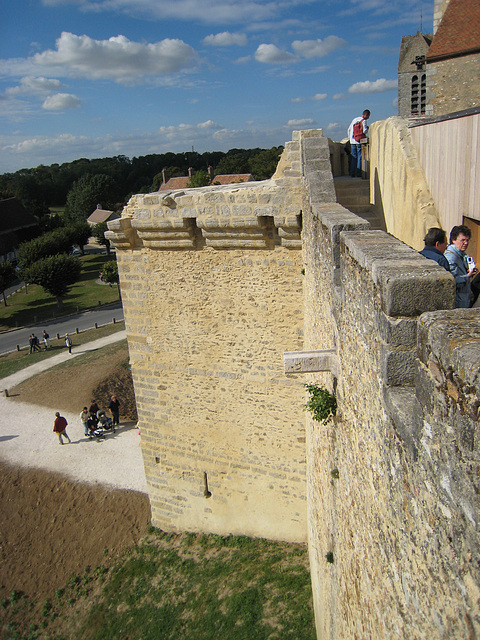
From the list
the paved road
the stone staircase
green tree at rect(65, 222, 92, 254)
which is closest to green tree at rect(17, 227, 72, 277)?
green tree at rect(65, 222, 92, 254)

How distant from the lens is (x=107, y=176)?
67.7 m

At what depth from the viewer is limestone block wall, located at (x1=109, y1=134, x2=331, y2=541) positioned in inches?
272

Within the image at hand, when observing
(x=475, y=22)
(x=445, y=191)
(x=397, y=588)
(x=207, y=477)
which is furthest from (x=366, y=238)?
(x=475, y=22)

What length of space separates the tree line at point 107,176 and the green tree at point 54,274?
32288 mm

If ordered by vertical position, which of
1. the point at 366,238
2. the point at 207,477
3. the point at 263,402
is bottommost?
the point at 207,477

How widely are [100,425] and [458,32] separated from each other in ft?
58.2

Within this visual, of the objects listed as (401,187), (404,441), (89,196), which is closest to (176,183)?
(89,196)

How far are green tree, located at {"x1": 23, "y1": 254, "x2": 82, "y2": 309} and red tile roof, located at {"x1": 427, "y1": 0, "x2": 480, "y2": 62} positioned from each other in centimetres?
2320

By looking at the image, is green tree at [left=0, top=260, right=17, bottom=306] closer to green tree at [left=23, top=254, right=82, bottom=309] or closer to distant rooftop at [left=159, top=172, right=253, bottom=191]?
green tree at [left=23, top=254, right=82, bottom=309]

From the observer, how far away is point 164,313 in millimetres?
8031

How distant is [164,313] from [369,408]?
236 inches

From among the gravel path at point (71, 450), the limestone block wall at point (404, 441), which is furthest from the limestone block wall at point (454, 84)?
the limestone block wall at point (404, 441)

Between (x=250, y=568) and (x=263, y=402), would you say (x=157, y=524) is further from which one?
(x=263, y=402)

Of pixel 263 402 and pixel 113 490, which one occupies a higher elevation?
pixel 263 402
